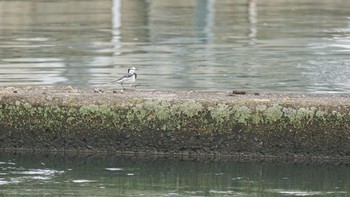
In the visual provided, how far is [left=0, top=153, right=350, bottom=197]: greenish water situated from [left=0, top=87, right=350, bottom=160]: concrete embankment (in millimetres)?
206

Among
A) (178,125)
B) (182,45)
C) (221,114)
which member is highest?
(221,114)

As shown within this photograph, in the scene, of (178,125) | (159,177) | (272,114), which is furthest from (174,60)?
(159,177)

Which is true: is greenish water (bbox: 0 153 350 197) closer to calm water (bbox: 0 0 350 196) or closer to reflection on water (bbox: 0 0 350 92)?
calm water (bbox: 0 0 350 196)

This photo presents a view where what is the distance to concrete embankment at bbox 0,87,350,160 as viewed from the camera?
48.5 ft

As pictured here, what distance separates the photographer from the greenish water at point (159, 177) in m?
13.4

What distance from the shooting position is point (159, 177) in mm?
14273

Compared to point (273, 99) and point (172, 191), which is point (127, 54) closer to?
point (273, 99)

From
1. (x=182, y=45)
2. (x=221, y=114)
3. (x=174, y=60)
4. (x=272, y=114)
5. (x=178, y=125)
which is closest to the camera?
(x=272, y=114)

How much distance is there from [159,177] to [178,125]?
0.99 metres

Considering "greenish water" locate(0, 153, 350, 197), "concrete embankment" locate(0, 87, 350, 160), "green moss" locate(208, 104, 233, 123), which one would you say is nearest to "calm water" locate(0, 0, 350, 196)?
"greenish water" locate(0, 153, 350, 197)

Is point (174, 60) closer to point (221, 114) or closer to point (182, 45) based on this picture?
point (182, 45)

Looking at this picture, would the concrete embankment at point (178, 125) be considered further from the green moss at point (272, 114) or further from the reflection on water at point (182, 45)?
the reflection on water at point (182, 45)

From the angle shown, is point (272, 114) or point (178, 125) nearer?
point (272, 114)

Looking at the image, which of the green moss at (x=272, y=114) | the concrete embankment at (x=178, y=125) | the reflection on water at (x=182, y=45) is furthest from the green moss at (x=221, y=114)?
the reflection on water at (x=182, y=45)
